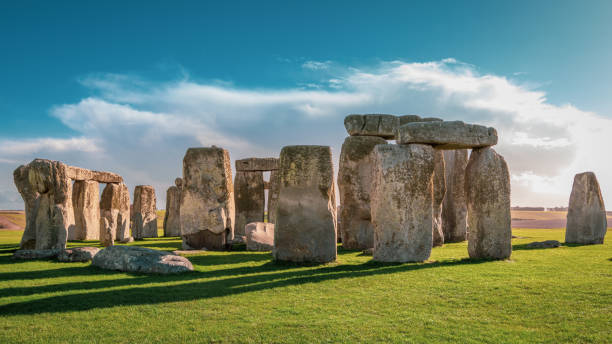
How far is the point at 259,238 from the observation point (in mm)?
13242

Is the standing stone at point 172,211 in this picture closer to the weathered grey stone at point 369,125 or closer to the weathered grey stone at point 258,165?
the weathered grey stone at point 258,165

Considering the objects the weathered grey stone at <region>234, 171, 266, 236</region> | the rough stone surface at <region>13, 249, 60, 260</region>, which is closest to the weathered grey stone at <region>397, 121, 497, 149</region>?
the rough stone surface at <region>13, 249, 60, 260</region>

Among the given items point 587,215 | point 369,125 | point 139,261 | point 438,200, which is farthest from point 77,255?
point 587,215

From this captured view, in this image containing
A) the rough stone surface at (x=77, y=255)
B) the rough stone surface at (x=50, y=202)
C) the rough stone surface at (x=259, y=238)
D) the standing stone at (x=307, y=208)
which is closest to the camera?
the standing stone at (x=307, y=208)

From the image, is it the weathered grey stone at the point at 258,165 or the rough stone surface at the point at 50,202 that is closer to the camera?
the rough stone surface at the point at 50,202

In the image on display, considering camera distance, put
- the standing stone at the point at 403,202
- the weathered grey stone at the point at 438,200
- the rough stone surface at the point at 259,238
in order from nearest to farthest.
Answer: the standing stone at the point at 403,202, the rough stone surface at the point at 259,238, the weathered grey stone at the point at 438,200

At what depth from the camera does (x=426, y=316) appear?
577 cm

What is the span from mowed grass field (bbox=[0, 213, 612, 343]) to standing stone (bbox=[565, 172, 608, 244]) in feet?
19.9

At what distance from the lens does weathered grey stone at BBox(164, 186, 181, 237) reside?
20656mm

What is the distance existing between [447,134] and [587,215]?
8.11 m

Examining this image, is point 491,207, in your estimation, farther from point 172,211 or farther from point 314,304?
point 172,211

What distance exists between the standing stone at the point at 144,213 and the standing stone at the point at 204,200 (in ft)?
22.1

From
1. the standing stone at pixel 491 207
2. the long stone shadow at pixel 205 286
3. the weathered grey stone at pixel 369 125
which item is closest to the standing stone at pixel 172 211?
the weathered grey stone at pixel 369 125

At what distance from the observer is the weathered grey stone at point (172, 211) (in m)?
20.7
